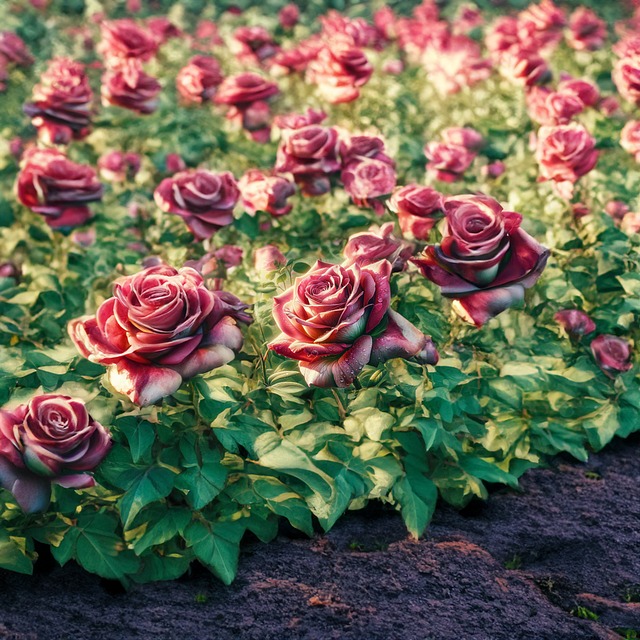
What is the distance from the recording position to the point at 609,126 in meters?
4.10

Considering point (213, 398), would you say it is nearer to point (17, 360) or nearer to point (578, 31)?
point (17, 360)

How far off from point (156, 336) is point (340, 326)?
17.2 inches

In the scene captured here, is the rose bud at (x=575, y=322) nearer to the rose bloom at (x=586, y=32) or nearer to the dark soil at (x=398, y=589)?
the dark soil at (x=398, y=589)

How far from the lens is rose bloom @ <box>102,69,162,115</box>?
12.5 feet

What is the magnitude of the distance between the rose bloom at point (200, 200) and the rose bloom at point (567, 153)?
122cm

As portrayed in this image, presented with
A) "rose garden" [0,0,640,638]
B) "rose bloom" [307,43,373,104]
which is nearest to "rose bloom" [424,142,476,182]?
"rose garden" [0,0,640,638]

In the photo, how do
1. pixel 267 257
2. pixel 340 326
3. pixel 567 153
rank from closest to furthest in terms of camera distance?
pixel 340 326 < pixel 267 257 < pixel 567 153

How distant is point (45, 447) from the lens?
186cm

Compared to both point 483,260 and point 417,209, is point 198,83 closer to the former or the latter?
point 417,209

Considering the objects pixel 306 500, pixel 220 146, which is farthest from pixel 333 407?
pixel 220 146

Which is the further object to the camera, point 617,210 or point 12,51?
point 12,51

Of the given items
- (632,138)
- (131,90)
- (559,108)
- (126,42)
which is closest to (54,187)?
(131,90)

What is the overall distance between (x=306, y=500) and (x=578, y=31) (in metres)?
4.66

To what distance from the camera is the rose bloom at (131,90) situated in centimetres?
380
